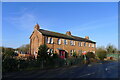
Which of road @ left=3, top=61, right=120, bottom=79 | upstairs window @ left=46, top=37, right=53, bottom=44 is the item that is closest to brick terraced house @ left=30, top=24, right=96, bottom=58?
upstairs window @ left=46, top=37, right=53, bottom=44

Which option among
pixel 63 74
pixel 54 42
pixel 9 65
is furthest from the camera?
pixel 54 42

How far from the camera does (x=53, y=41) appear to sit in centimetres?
3172

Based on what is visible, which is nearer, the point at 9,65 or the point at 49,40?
the point at 9,65

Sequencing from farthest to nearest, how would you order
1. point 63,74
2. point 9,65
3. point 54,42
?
point 54,42 → point 9,65 → point 63,74

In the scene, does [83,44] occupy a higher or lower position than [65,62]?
higher

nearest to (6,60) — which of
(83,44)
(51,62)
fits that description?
(51,62)

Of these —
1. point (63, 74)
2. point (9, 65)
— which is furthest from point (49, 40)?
point (63, 74)

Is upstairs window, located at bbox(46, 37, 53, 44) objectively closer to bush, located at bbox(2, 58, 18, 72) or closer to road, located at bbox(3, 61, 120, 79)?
bush, located at bbox(2, 58, 18, 72)

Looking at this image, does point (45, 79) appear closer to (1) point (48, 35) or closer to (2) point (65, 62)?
(2) point (65, 62)

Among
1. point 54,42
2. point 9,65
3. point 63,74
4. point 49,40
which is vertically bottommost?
point 63,74

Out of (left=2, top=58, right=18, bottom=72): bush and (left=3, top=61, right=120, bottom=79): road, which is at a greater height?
(left=2, top=58, right=18, bottom=72): bush

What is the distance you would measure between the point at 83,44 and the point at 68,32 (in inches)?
247

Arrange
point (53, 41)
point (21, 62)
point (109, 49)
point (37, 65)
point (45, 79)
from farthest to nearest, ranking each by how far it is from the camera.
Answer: point (109, 49) → point (53, 41) → point (37, 65) → point (21, 62) → point (45, 79)

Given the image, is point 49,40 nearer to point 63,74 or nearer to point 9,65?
point 9,65
